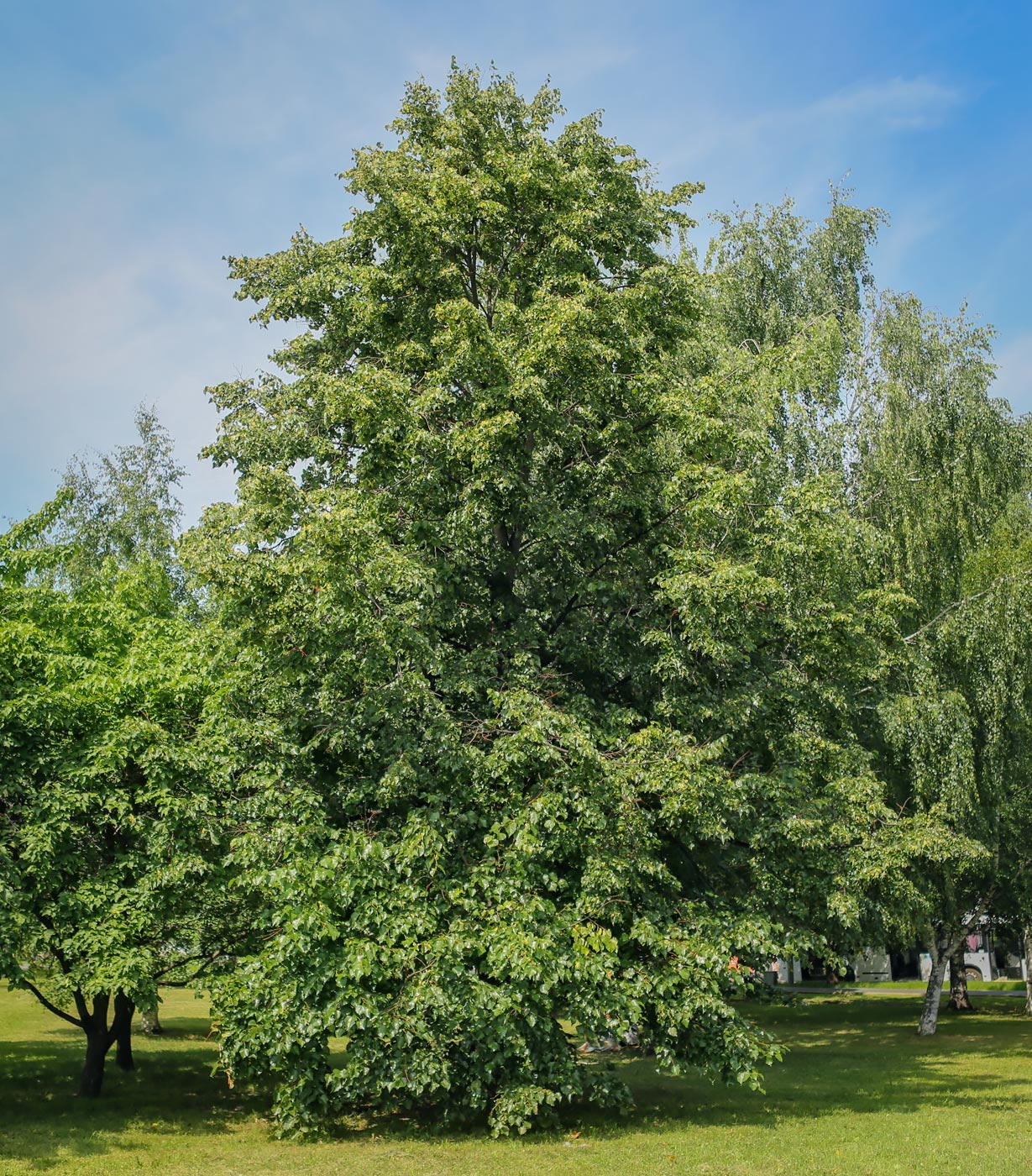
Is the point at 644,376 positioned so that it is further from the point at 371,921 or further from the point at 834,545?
the point at 371,921

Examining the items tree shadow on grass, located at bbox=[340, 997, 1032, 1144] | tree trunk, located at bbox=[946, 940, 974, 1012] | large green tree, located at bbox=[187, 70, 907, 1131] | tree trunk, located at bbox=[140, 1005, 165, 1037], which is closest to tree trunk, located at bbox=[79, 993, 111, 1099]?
large green tree, located at bbox=[187, 70, 907, 1131]

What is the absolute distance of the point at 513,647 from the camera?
14305 mm

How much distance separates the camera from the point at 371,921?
1238 cm

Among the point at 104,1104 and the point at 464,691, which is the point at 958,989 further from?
the point at 104,1104

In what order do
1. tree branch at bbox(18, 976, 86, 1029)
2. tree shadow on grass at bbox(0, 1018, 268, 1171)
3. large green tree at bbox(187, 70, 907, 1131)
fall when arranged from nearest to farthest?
tree shadow on grass at bbox(0, 1018, 268, 1171) < large green tree at bbox(187, 70, 907, 1131) < tree branch at bbox(18, 976, 86, 1029)

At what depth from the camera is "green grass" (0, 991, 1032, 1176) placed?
11078 millimetres

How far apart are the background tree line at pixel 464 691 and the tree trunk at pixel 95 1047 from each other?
0.08m

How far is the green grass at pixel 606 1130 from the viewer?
11.1 m

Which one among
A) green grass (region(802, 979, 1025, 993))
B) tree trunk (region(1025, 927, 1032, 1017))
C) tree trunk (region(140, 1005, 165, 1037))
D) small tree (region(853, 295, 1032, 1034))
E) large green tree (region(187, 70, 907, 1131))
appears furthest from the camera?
green grass (region(802, 979, 1025, 993))

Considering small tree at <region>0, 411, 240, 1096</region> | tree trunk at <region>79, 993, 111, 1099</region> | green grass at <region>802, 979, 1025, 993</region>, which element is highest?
small tree at <region>0, 411, 240, 1096</region>

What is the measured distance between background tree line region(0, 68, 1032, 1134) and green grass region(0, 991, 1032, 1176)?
0.69 metres

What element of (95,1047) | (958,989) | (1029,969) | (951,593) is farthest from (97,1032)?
(958,989)

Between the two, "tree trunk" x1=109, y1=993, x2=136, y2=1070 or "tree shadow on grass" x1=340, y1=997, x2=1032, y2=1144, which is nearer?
"tree shadow on grass" x1=340, y1=997, x2=1032, y2=1144

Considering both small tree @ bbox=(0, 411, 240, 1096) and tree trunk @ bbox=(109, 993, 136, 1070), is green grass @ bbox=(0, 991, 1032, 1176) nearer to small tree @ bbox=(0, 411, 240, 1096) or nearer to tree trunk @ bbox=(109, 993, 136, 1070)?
tree trunk @ bbox=(109, 993, 136, 1070)
